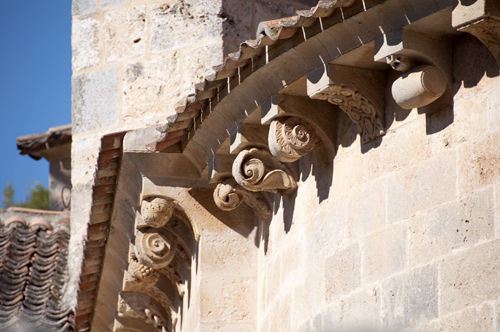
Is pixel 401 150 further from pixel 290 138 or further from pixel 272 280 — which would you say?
pixel 272 280

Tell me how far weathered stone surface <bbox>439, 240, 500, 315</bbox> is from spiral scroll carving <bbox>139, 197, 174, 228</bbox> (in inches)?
86.8

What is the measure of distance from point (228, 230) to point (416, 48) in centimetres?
211

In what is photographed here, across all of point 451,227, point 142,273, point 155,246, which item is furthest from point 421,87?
point 142,273

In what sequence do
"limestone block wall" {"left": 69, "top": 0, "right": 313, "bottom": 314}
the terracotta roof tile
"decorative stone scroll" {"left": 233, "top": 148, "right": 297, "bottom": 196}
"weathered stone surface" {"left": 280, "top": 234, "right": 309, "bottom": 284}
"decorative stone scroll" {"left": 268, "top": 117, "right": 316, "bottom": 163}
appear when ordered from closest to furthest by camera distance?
"decorative stone scroll" {"left": 268, "top": 117, "right": 316, "bottom": 163}, "weathered stone surface" {"left": 280, "top": 234, "right": 309, "bottom": 284}, "decorative stone scroll" {"left": 233, "top": 148, "right": 297, "bottom": 196}, "limestone block wall" {"left": 69, "top": 0, "right": 313, "bottom": 314}, the terracotta roof tile

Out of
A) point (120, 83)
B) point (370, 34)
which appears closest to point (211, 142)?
point (370, 34)

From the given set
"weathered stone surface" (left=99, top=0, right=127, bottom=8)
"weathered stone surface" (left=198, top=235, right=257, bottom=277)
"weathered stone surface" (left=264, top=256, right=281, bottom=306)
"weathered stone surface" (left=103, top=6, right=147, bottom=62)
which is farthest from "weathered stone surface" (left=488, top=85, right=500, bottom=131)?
"weathered stone surface" (left=99, top=0, right=127, bottom=8)

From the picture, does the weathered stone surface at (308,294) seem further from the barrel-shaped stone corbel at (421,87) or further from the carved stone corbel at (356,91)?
the barrel-shaped stone corbel at (421,87)

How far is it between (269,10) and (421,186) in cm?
363

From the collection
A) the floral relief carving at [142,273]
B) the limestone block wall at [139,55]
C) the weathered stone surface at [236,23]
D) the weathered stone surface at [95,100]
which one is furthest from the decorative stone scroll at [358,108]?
the weathered stone surface at [95,100]

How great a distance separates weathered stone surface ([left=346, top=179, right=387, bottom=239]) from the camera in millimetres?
3721

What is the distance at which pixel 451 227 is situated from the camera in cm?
330

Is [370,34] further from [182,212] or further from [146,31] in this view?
[146,31]

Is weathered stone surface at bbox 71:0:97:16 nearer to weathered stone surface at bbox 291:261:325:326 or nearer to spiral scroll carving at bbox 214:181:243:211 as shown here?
spiral scroll carving at bbox 214:181:243:211

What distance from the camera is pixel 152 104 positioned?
7.10 m
